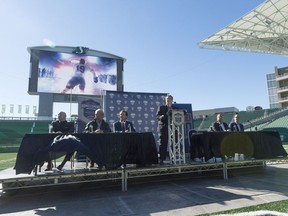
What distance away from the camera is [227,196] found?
171 inches

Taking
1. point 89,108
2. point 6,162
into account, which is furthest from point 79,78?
point 89,108

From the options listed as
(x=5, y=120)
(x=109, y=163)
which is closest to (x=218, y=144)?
(x=109, y=163)

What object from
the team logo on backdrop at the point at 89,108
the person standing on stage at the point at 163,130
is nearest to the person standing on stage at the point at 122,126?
the person standing on stage at the point at 163,130

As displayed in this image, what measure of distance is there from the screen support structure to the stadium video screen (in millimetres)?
27024

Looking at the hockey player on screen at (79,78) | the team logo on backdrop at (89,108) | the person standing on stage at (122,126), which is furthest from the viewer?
the hockey player on screen at (79,78)

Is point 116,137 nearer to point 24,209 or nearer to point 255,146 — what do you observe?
point 24,209

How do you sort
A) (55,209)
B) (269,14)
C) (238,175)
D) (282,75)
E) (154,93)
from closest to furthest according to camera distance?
(55,209) < (238,175) < (154,93) < (269,14) < (282,75)

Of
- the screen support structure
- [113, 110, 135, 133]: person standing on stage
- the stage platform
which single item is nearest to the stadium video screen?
[113, 110, 135, 133]: person standing on stage

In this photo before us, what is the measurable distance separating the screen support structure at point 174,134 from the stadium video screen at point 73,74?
27.0 meters

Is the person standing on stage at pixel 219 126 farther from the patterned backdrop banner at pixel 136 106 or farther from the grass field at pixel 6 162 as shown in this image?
the grass field at pixel 6 162

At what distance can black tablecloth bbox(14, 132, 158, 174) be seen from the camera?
13.9 feet

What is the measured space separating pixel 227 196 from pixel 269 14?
1655 cm

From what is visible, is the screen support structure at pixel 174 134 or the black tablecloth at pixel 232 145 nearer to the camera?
the screen support structure at pixel 174 134

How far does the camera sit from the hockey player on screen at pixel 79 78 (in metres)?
31.6
